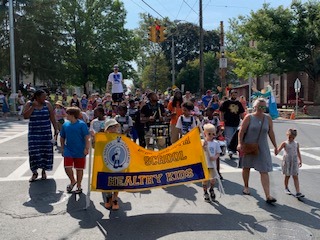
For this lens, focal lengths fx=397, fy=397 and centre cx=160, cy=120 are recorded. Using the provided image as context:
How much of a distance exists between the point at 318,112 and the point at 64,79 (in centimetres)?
2503

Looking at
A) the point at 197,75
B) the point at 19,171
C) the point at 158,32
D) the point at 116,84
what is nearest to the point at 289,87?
the point at 197,75

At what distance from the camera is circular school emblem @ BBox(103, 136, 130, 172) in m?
6.10

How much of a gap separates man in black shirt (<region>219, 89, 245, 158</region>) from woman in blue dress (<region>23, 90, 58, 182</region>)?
450 centimetres

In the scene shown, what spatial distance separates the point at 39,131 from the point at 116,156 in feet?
8.45

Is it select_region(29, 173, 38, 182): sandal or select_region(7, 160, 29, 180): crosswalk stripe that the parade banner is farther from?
select_region(7, 160, 29, 180): crosswalk stripe

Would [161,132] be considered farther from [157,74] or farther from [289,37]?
[157,74]

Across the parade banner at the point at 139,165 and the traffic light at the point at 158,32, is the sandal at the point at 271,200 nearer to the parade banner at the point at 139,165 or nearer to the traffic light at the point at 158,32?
the parade banner at the point at 139,165

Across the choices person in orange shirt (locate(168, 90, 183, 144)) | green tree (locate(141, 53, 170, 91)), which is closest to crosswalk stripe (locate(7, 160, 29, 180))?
person in orange shirt (locate(168, 90, 183, 144))

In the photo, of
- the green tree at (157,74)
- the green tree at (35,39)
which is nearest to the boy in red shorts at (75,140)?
the green tree at (35,39)

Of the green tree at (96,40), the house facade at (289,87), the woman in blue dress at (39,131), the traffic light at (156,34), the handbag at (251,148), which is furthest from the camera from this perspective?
the green tree at (96,40)

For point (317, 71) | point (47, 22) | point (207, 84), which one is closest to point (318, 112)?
point (317, 71)

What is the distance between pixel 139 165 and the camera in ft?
20.1

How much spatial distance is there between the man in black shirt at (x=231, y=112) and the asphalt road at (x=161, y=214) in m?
2.22

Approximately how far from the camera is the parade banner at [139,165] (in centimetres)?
606
